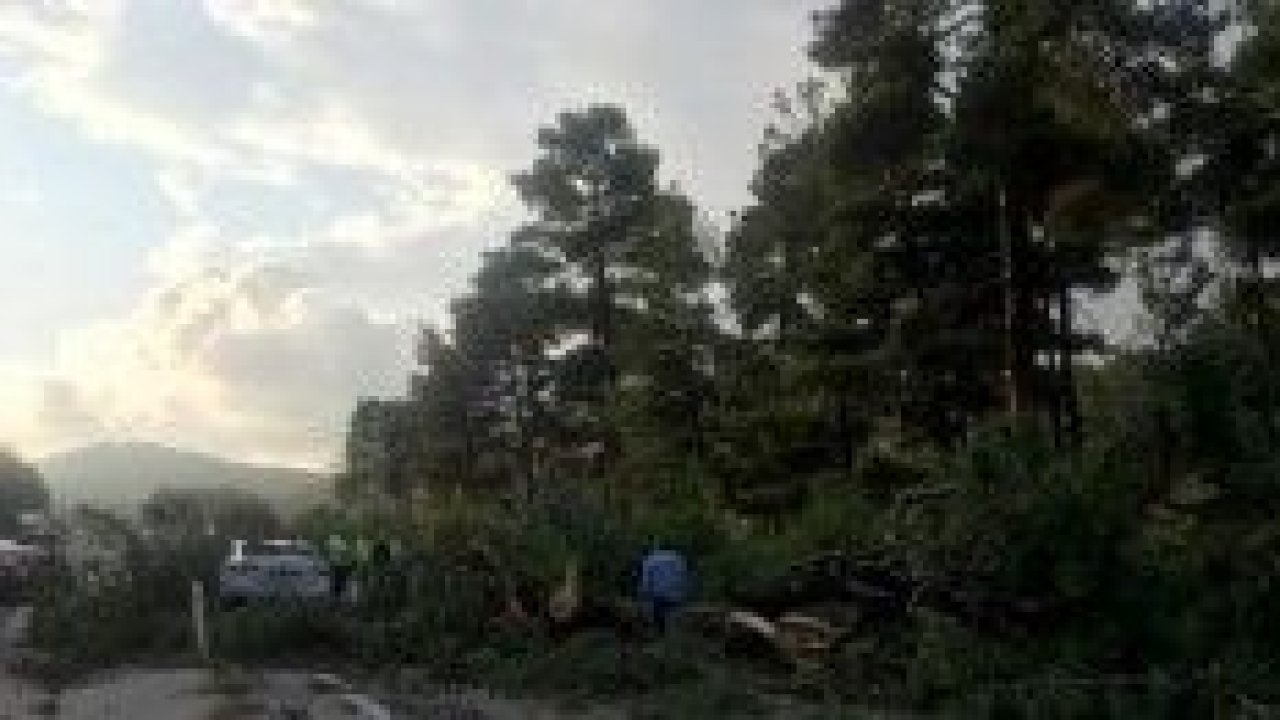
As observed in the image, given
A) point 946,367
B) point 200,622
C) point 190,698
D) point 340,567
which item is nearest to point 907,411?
point 946,367

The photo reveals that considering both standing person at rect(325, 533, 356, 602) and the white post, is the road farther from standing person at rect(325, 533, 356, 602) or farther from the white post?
standing person at rect(325, 533, 356, 602)

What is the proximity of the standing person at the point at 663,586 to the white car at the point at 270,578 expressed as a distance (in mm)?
7922

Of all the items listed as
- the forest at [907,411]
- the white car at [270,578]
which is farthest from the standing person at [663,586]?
the white car at [270,578]

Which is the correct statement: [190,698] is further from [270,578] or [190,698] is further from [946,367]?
[946,367]

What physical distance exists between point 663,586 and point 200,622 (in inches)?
284

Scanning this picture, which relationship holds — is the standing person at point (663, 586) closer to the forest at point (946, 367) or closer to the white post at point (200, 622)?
the forest at point (946, 367)

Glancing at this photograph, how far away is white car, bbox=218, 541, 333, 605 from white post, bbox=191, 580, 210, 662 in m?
1.68

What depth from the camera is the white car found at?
35094 mm

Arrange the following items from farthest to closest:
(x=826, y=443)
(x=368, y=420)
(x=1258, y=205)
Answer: (x=368, y=420) < (x=826, y=443) < (x=1258, y=205)

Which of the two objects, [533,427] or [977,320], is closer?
[977,320]

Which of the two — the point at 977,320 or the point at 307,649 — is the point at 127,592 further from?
the point at 977,320

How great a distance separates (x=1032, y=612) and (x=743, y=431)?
114 ft

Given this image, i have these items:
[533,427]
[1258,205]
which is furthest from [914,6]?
[533,427]

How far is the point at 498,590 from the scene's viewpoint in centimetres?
2969
